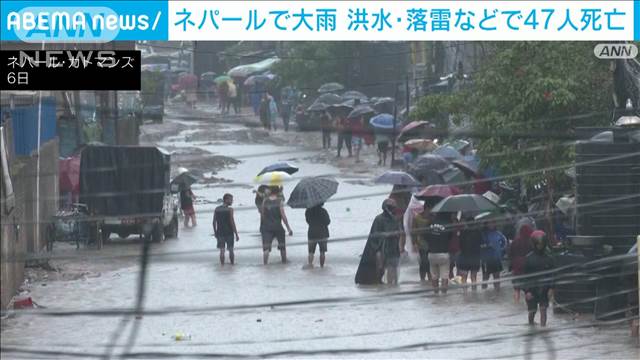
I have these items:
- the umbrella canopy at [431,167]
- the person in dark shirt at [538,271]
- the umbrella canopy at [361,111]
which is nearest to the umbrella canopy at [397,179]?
the umbrella canopy at [431,167]

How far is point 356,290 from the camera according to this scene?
16.0 meters

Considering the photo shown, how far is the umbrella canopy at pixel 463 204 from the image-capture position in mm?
15328

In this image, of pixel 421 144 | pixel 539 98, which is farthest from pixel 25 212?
pixel 539 98

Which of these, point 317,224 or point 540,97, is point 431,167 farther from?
point 540,97

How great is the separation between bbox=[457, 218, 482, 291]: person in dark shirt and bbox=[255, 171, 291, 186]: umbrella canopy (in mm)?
3398

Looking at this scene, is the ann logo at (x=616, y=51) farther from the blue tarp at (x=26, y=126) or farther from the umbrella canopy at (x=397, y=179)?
the umbrella canopy at (x=397, y=179)

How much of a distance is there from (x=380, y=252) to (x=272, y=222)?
7.98ft

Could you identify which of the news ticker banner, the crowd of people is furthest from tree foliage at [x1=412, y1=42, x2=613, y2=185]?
the news ticker banner

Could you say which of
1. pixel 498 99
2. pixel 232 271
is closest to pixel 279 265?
pixel 232 271

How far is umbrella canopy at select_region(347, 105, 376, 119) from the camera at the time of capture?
1889 centimetres

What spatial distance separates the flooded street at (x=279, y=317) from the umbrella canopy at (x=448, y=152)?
5.55 feet

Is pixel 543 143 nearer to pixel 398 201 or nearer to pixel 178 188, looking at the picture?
pixel 398 201

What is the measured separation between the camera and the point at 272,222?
60.2ft

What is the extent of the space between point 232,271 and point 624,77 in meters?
8.05
